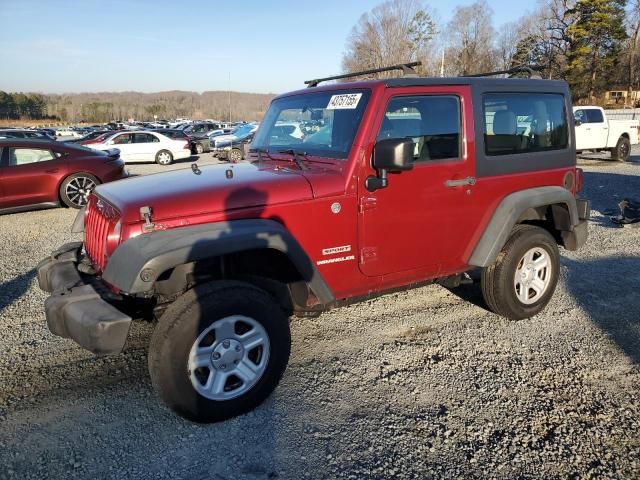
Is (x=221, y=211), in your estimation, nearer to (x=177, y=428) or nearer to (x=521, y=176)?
(x=177, y=428)

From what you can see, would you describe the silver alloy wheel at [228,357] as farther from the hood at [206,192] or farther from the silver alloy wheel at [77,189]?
the silver alloy wheel at [77,189]

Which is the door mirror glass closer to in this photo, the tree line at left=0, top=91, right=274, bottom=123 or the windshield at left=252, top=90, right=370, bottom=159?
the windshield at left=252, top=90, right=370, bottom=159

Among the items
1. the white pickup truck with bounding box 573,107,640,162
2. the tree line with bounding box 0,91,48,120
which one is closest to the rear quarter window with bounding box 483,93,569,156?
the white pickup truck with bounding box 573,107,640,162

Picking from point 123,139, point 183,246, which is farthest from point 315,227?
point 123,139

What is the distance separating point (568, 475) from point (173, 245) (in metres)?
2.45

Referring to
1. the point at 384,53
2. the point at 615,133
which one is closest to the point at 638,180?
the point at 615,133

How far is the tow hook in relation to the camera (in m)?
2.71

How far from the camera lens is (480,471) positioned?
2.50 m

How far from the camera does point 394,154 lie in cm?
300

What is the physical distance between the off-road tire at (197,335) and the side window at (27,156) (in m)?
8.14

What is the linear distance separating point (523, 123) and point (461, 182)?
3.22 ft

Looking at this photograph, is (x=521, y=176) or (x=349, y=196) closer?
(x=349, y=196)

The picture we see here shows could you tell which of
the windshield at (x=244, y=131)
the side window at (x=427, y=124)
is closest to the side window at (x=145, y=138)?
the windshield at (x=244, y=131)

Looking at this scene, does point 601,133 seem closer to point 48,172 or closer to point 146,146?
point 48,172
